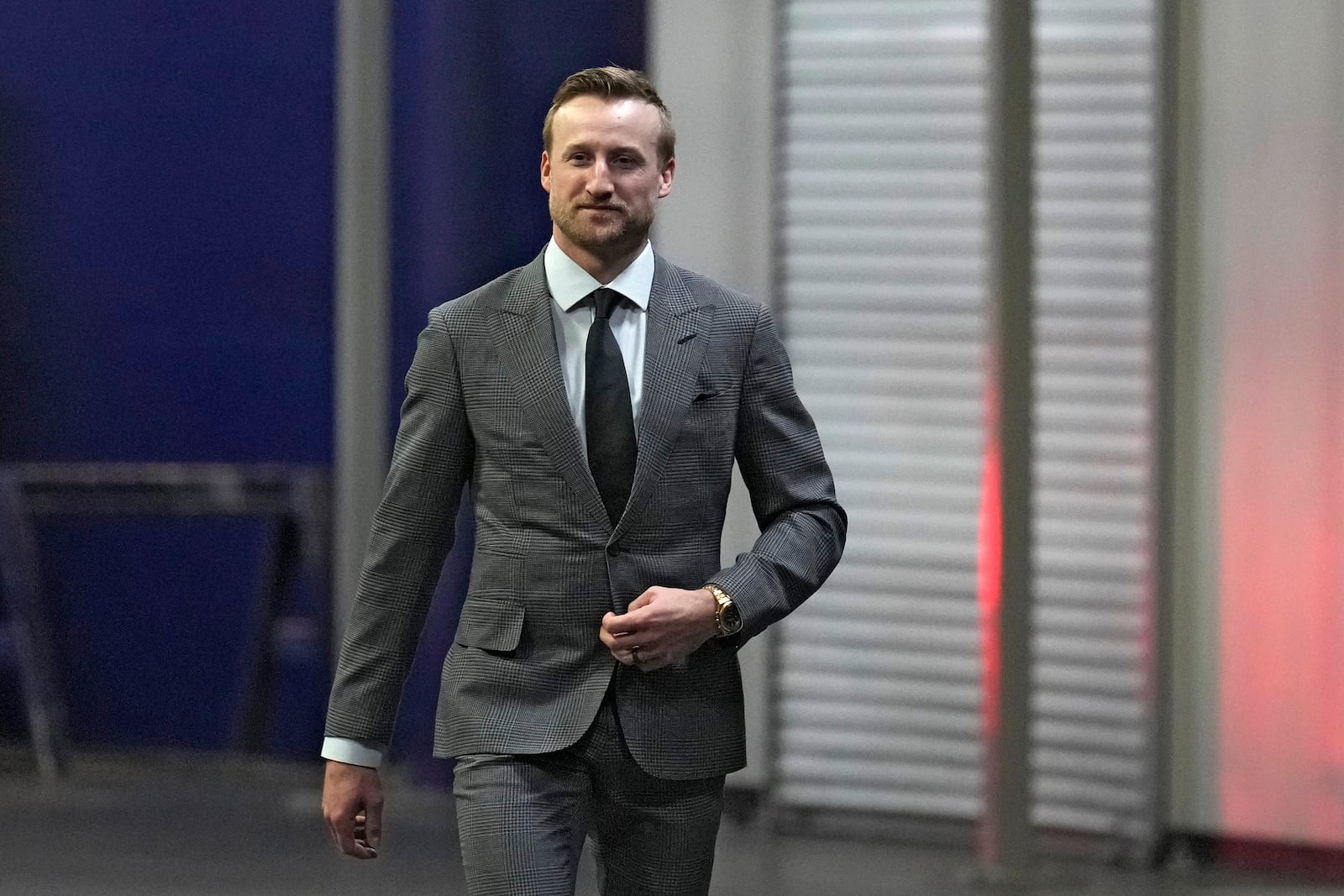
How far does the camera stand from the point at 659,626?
2.34 meters

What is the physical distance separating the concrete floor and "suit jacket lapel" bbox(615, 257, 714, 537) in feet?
8.44

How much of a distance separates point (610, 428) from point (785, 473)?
25cm

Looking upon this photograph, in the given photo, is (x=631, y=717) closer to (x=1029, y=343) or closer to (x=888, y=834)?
(x=1029, y=343)

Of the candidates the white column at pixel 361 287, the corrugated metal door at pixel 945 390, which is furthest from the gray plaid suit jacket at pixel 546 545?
the white column at pixel 361 287

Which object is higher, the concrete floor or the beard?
the beard

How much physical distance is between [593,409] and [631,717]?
1.22 feet

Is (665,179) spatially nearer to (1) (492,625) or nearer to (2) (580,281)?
(2) (580,281)

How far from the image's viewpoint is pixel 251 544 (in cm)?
701

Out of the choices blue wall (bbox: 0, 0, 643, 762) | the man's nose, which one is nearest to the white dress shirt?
the man's nose

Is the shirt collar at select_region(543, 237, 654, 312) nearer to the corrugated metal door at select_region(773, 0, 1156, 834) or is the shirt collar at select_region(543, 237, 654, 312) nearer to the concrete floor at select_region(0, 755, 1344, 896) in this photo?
the concrete floor at select_region(0, 755, 1344, 896)

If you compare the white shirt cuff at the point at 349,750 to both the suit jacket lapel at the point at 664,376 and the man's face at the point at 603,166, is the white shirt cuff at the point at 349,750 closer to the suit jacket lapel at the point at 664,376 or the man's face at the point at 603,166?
the suit jacket lapel at the point at 664,376

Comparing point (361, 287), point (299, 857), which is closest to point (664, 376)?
point (299, 857)

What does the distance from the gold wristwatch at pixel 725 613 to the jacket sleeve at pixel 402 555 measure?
13.7 inches

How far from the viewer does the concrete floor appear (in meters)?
5.02
